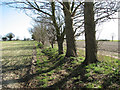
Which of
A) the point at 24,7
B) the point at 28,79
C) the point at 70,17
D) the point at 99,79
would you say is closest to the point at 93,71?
the point at 99,79

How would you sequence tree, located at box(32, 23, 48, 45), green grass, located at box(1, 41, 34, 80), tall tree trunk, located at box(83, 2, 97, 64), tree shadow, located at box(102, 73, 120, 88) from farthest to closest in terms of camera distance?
tree, located at box(32, 23, 48, 45) < green grass, located at box(1, 41, 34, 80) < tall tree trunk, located at box(83, 2, 97, 64) < tree shadow, located at box(102, 73, 120, 88)

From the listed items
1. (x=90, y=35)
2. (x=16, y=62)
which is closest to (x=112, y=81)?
(x=90, y=35)

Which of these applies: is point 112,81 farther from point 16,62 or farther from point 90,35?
point 16,62

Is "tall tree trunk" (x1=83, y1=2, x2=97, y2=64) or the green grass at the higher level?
"tall tree trunk" (x1=83, y1=2, x2=97, y2=64)

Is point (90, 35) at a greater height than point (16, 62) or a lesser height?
greater

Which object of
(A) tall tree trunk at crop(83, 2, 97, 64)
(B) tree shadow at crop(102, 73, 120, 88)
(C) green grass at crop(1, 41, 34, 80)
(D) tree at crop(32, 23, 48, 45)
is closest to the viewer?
(B) tree shadow at crop(102, 73, 120, 88)

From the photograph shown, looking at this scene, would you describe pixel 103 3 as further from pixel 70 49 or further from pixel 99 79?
pixel 99 79

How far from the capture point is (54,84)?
4285 mm

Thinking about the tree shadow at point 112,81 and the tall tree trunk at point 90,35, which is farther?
the tall tree trunk at point 90,35

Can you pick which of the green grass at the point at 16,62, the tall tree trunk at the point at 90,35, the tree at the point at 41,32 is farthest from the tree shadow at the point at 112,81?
the tree at the point at 41,32

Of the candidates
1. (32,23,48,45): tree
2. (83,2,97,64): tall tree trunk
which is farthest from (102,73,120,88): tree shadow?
(32,23,48,45): tree

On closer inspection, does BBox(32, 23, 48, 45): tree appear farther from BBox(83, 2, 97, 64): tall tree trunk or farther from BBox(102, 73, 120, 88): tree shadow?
BBox(102, 73, 120, 88): tree shadow

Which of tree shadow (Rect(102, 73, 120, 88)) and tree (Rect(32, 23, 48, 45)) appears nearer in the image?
tree shadow (Rect(102, 73, 120, 88))

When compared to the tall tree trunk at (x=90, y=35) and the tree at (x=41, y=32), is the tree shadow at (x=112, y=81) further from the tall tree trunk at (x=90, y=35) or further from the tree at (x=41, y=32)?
the tree at (x=41, y=32)
